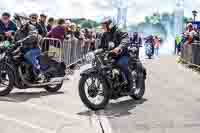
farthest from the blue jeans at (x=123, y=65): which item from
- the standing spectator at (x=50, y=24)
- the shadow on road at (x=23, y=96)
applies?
the standing spectator at (x=50, y=24)

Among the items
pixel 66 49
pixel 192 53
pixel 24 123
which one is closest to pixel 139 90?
pixel 24 123

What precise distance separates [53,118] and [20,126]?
35.7 inches

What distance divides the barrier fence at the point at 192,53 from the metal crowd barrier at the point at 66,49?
3.83 m

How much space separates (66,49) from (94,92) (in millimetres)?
8452

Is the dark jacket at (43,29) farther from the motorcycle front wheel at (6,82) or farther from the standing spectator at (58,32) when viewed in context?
the motorcycle front wheel at (6,82)

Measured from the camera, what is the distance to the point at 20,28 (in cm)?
1248

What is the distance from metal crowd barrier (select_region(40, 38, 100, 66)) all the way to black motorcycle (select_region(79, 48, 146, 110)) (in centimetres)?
48

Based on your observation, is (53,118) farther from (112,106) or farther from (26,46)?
(26,46)

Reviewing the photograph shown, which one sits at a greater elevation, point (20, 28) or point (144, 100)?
point (20, 28)

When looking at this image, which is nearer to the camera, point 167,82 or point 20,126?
point 20,126

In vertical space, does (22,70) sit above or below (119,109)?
above

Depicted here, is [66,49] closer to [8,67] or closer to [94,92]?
[8,67]

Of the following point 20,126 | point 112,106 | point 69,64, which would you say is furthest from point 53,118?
point 69,64

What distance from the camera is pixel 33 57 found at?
40.3 feet
